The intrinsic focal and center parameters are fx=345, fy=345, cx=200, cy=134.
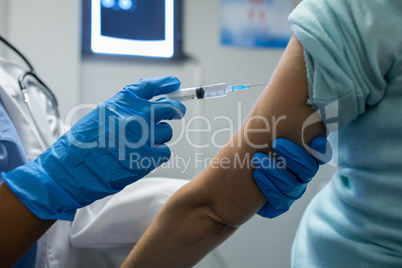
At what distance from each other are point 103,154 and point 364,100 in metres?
0.55

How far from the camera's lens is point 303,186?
2.72ft

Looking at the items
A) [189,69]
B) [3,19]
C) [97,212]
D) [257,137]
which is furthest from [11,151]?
[189,69]

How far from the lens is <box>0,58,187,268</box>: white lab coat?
1042mm

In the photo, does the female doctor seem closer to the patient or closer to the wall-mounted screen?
the patient

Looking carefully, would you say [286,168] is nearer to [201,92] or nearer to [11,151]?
[201,92]

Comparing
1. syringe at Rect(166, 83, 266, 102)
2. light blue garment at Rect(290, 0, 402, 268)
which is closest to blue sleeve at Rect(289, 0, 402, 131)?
light blue garment at Rect(290, 0, 402, 268)

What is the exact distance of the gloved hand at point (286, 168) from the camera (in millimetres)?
696

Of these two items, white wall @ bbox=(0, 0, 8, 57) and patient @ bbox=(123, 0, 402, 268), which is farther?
white wall @ bbox=(0, 0, 8, 57)

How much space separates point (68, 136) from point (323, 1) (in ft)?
1.98

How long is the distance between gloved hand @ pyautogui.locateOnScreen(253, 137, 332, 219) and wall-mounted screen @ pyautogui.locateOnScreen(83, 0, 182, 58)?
1344 mm

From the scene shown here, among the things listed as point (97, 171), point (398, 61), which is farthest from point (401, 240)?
point (97, 171)

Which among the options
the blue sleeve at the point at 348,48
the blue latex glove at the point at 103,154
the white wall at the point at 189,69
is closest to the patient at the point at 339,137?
the blue sleeve at the point at 348,48

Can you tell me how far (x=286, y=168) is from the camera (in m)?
0.76

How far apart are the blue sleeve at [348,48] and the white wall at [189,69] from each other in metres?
1.03
